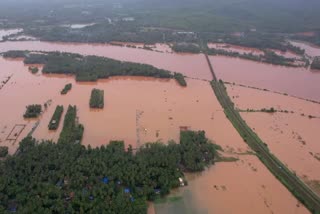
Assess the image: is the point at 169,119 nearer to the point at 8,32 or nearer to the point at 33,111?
the point at 33,111

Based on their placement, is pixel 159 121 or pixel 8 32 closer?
pixel 159 121

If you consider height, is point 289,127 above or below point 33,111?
below

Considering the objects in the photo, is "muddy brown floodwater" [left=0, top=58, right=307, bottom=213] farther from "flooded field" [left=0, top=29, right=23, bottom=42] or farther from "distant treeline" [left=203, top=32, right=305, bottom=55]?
"flooded field" [left=0, top=29, right=23, bottom=42]

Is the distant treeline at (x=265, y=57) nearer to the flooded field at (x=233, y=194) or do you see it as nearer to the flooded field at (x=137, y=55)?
the flooded field at (x=137, y=55)

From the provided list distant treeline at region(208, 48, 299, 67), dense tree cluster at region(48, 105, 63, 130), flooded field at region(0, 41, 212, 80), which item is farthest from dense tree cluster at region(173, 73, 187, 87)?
dense tree cluster at region(48, 105, 63, 130)

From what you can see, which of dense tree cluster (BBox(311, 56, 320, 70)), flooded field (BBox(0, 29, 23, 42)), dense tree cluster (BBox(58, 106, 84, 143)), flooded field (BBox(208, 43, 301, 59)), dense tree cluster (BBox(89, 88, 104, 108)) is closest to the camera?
dense tree cluster (BBox(58, 106, 84, 143))

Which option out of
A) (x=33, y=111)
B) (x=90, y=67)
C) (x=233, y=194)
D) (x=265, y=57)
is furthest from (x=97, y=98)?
(x=265, y=57)

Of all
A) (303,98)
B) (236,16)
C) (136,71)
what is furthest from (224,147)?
(236,16)
